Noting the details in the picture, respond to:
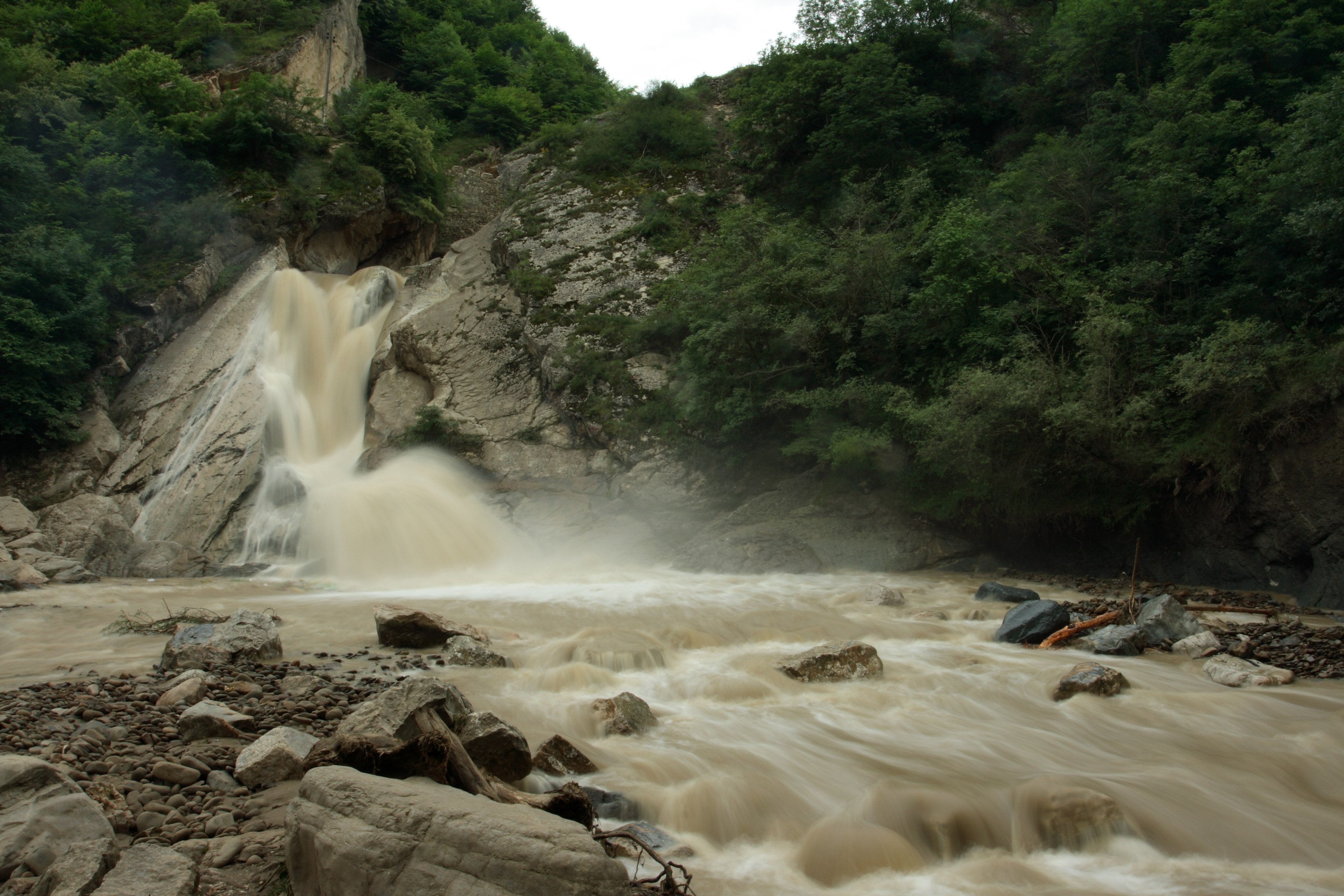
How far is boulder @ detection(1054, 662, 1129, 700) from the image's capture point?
6695 millimetres

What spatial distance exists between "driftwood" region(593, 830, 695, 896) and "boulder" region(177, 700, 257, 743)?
9.00 ft

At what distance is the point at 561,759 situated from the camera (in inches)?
195

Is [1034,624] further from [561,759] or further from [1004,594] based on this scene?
[561,759]

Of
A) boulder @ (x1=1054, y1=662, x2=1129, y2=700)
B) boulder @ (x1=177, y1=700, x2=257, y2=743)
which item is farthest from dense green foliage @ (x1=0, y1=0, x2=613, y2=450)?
boulder @ (x1=1054, y1=662, x2=1129, y2=700)

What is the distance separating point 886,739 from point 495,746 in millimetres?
3281

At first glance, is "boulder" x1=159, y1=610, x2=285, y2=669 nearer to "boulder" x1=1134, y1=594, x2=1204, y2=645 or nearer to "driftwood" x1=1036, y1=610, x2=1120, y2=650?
"driftwood" x1=1036, y1=610, x2=1120, y2=650

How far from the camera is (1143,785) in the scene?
4.91 m

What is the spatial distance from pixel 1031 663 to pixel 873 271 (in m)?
10.2

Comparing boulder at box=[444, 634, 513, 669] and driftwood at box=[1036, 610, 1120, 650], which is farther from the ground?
driftwood at box=[1036, 610, 1120, 650]

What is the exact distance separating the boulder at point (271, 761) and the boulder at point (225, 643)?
266 cm

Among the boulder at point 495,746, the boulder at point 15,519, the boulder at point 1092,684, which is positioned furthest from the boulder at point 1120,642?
the boulder at point 15,519

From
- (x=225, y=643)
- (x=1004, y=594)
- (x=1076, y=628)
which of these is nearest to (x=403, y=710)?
(x=225, y=643)

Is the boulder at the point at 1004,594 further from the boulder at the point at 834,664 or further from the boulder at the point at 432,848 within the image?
the boulder at the point at 432,848

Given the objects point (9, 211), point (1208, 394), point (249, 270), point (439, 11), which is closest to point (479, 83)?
point (439, 11)
